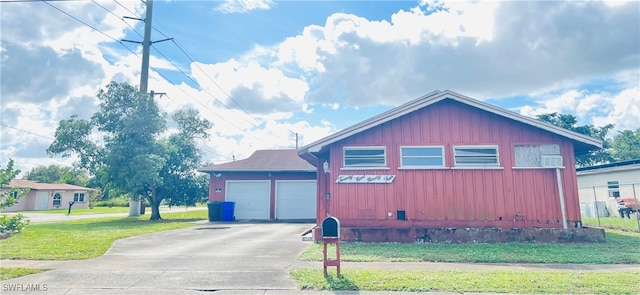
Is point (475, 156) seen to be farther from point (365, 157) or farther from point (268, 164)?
point (268, 164)

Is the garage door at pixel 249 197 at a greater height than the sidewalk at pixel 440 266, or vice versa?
the garage door at pixel 249 197

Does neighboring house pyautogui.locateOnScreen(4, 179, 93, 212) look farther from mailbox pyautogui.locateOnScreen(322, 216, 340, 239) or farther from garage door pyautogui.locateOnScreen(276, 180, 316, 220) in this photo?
mailbox pyautogui.locateOnScreen(322, 216, 340, 239)

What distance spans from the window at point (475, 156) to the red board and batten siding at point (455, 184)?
0.15 meters

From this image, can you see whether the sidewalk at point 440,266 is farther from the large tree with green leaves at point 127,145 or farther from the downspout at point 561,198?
the large tree with green leaves at point 127,145

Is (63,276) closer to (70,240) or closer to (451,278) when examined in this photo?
(70,240)

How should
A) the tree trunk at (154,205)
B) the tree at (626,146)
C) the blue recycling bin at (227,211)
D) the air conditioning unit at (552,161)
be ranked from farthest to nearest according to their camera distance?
the tree at (626,146), the tree trunk at (154,205), the blue recycling bin at (227,211), the air conditioning unit at (552,161)

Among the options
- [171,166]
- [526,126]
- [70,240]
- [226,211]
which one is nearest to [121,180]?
[171,166]

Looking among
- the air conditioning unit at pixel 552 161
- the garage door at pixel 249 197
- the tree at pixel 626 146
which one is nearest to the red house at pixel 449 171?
the air conditioning unit at pixel 552 161

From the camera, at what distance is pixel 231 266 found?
6754 millimetres

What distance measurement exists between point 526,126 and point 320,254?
7.05 metres

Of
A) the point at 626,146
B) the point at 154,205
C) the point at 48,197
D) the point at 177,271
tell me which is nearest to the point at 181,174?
the point at 154,205

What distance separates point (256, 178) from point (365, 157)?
10736 millimetres

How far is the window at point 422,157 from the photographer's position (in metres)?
10.5

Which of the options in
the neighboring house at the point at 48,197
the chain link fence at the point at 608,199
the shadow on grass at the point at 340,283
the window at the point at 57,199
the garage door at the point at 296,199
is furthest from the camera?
the window at the point at 57,199
